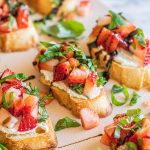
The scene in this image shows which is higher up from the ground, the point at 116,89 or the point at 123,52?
the point at 123,52

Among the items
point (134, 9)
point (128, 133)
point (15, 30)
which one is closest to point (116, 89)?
point (128, 133)

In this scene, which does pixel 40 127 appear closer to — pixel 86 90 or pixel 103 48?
pixel 86 90

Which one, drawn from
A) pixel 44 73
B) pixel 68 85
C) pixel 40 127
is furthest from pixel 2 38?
pixel 40 127

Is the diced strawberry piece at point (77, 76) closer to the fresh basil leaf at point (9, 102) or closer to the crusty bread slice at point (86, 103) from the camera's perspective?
the crusty bread slice at point (86, 103)

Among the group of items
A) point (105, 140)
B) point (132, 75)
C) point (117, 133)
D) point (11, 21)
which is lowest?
point (105, 140)

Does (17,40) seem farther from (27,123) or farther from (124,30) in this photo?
(27,123)

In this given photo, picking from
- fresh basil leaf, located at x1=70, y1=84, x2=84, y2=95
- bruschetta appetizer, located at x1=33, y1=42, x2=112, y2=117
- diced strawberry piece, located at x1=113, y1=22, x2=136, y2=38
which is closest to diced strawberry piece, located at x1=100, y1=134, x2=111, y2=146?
bruschetta appetizer, located at x1=33, y1=42, x2=112, y2=117
